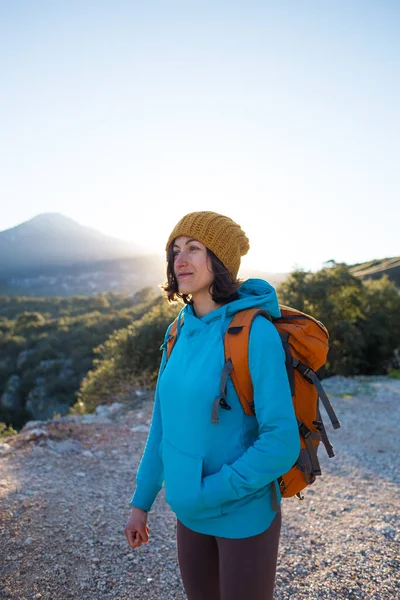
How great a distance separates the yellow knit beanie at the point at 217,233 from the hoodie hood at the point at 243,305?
10 cm

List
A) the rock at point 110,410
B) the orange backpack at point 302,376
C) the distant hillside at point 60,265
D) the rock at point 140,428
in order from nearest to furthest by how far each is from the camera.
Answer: the orange backpack at point 302,376 < the rock at point 140,428 < the rock at point 110,410 < the distant hillside at point 60,265

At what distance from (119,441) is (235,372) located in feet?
17.9

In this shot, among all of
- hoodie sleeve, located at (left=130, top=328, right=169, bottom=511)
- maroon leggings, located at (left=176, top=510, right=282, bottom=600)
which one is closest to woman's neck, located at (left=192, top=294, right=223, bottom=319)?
hoodie sleeve, located at (left=130, top=328, right=169, bottom=511)

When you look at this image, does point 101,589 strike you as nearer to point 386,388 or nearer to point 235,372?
point 235,372

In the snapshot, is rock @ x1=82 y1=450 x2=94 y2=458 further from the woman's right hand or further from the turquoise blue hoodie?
the turquoise blue hoodie

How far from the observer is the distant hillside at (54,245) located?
304 feet

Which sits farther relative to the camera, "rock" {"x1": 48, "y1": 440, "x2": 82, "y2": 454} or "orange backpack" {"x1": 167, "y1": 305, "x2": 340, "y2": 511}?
"rock" {"x1": 48, "y1": 440, "x2": 82, "y2": 454}

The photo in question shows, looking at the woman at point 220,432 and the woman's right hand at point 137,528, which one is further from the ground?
the woman at point 220,432

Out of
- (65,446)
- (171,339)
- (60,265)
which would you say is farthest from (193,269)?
(60,265)

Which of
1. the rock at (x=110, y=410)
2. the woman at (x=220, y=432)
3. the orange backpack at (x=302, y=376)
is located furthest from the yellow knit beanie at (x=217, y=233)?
the rock at (x=110, y=410)

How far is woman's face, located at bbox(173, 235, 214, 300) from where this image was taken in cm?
169

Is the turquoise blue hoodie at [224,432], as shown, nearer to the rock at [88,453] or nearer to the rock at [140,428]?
the rock at [88,453]

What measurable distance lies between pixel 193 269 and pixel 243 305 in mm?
271

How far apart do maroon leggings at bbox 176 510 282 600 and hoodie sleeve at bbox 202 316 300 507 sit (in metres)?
0.19
